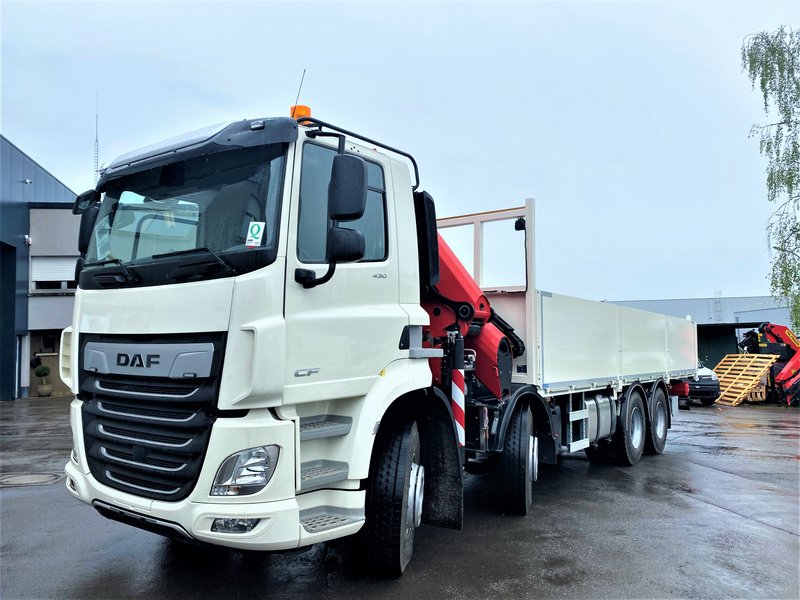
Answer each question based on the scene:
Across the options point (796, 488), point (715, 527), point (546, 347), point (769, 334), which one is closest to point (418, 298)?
point (546, 347)

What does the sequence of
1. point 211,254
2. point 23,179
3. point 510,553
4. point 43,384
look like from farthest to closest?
point 43,384
point 23,179
point 510,553
point 211,254

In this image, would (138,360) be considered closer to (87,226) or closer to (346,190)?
(87,226)

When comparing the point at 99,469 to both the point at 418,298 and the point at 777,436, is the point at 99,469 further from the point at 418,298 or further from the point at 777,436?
the point at 777,436

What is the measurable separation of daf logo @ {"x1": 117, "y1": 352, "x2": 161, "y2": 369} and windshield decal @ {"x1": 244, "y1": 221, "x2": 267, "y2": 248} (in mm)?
810

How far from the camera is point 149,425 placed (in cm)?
325

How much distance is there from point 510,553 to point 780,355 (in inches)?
829

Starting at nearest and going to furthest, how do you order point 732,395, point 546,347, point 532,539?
point 532,539 → point 546,347 → point 732,395

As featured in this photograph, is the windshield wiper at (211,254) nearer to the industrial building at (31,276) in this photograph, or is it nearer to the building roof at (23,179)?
the building roof at (23,179)

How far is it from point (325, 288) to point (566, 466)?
20.5ft

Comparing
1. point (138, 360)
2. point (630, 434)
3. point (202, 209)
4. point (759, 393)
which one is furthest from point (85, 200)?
point (759, 393)

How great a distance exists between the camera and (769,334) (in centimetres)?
2130

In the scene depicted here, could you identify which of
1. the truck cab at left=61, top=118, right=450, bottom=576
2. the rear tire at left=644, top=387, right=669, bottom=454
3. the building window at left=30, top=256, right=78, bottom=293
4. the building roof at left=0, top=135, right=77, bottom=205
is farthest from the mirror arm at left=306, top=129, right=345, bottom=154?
the building window at left=30, top=256, right=78, bottom=293

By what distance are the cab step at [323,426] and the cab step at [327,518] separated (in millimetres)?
426

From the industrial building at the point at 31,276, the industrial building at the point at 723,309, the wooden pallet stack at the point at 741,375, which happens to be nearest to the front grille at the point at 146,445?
the industrial building at the point at 31,276
